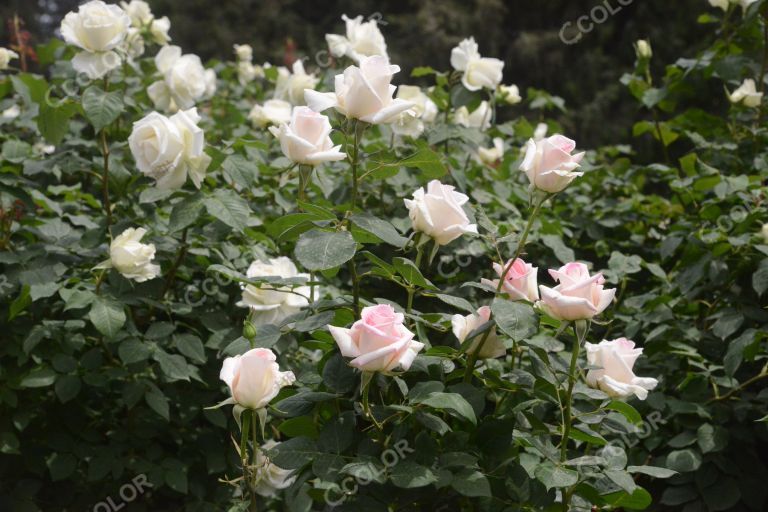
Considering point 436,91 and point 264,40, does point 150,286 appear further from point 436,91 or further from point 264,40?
point 264,40

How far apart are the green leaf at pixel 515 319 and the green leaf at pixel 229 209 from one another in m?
0.75

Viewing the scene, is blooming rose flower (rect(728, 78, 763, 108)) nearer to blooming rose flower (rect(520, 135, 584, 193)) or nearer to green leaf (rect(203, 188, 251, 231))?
blooming rose flower (rect(520, 135, 584, 193))

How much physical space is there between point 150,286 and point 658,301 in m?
1.37

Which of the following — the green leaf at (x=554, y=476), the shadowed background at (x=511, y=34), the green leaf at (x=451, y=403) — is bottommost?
the shadowed background at (x=511, y=34)

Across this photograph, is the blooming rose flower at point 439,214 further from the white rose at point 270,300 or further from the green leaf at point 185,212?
the green leaf at point 185,212

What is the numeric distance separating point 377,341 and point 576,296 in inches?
12.7

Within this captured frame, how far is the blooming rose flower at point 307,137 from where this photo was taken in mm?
1490

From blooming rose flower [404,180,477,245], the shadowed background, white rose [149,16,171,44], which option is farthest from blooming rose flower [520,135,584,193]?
the shadowed background

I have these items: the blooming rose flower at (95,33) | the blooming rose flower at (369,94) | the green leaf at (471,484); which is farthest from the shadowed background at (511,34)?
the green leaf at (471,484)

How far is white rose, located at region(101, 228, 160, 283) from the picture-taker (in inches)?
78.5

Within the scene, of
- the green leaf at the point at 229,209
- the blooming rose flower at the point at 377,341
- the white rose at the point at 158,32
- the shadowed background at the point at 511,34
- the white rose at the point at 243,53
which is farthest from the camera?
the shadowed background at the point at 511,34

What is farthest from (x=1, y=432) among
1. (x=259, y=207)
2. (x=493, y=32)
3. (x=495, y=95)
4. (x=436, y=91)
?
(x=493, y=32)

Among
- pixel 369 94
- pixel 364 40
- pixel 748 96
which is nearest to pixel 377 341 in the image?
pixel 369 94

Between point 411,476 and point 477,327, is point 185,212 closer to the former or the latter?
point 477,327
